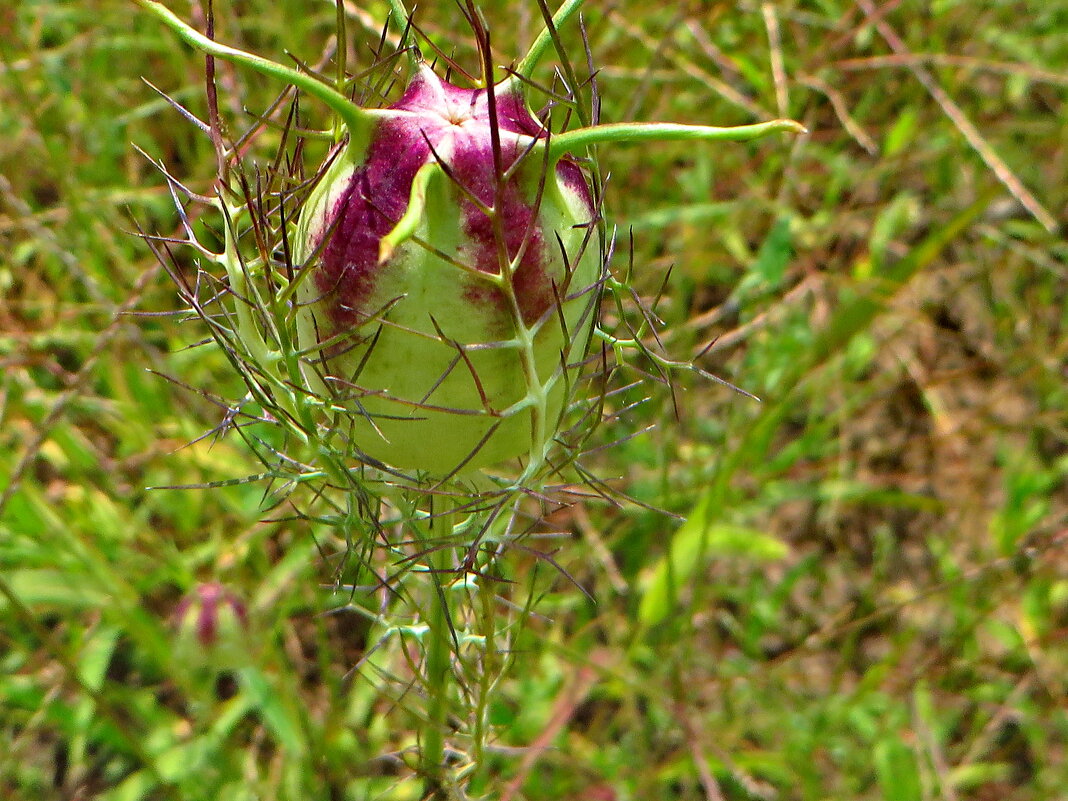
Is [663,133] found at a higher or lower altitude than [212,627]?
lower

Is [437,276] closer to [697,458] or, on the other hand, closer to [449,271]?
[449,271]

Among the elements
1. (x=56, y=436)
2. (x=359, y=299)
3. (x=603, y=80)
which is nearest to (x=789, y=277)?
(x=603, y=80)

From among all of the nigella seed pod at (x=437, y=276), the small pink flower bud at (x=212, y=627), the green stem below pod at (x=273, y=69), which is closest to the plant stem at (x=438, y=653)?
the nigella seed pod at (x=437, y=276)

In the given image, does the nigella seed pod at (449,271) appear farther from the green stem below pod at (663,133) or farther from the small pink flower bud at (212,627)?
the small pink flower bud at (212,627)

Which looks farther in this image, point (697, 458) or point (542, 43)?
point (697, 458)

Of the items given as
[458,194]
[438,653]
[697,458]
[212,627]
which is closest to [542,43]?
[458,194]

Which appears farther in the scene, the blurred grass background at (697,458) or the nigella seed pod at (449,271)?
the blurred grass background at (697,458)

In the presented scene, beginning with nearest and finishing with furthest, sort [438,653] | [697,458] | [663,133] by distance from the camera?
[663,133] < [438,653] < [697,458]
